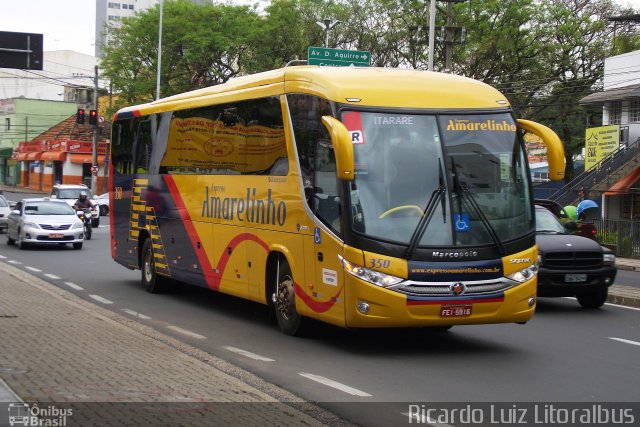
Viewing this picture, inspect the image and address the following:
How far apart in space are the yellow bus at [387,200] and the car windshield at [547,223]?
4928 mm

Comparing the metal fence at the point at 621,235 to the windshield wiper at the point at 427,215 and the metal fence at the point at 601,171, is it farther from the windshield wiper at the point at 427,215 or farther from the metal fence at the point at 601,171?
the windshield wiper at the point at 427,215

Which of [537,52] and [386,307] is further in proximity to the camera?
[537,52]

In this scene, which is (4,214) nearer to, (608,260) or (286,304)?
(608,260)

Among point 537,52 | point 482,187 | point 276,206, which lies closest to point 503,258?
point 482,187

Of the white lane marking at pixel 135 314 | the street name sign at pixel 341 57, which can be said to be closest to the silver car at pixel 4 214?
the street name sign at pixel 341 57

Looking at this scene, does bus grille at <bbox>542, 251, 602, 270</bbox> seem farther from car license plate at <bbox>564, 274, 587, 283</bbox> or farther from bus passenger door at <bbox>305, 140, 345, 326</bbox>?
bus passenger door at <bbox>305, 140, 345, 326</bbox>

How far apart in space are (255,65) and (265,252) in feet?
177

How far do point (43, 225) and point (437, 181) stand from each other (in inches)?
848

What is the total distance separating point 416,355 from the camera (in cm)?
1158

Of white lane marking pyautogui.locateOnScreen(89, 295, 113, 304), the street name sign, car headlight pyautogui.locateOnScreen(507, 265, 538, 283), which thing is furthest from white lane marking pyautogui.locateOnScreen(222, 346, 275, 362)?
the street name sign

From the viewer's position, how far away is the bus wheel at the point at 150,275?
18328 millimetres

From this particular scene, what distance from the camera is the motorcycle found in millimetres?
36406

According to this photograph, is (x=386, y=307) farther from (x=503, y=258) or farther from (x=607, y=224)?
(x=607, y=224)

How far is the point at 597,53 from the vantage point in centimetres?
5900
